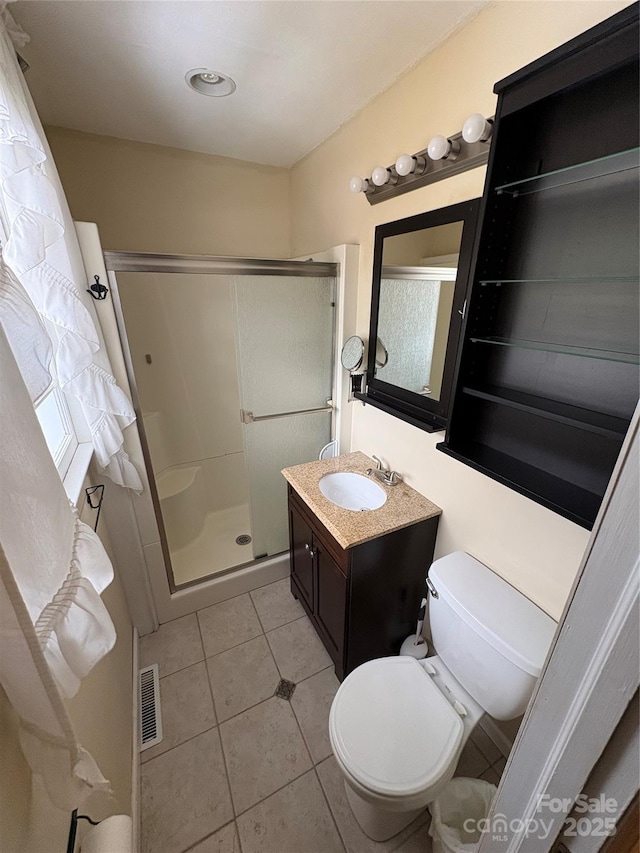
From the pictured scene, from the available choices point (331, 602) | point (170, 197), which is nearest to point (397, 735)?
point (331, 602)

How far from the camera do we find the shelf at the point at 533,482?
855mm

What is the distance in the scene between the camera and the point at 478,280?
0.97 m

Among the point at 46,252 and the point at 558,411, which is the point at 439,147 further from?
the point at 46,252

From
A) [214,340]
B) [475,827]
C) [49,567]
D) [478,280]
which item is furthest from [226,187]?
[475,827]

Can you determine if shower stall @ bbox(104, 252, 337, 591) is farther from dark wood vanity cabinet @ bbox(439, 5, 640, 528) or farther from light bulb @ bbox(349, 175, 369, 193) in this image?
dark wood vanity cabinet @ bbox(439, 5, 640, 528)

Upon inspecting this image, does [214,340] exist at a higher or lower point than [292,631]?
higher

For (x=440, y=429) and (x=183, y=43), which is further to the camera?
(x=440, y=429)

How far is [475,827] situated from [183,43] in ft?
8.52

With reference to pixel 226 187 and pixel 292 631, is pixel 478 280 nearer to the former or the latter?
pixel 226 187

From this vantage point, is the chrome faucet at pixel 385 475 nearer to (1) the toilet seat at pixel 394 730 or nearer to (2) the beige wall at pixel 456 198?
(2) the beige wall at pixel 456 198

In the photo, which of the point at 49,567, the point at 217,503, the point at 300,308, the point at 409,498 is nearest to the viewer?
the point at 49,567

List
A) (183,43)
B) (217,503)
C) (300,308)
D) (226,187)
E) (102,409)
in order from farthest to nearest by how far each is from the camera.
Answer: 1. (217,503)
2. (226,187)
3. (300,308)
4. (102,409)
5. (183,43)

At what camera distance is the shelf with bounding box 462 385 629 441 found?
78cm

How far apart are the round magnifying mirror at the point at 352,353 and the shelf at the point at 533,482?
662mm
